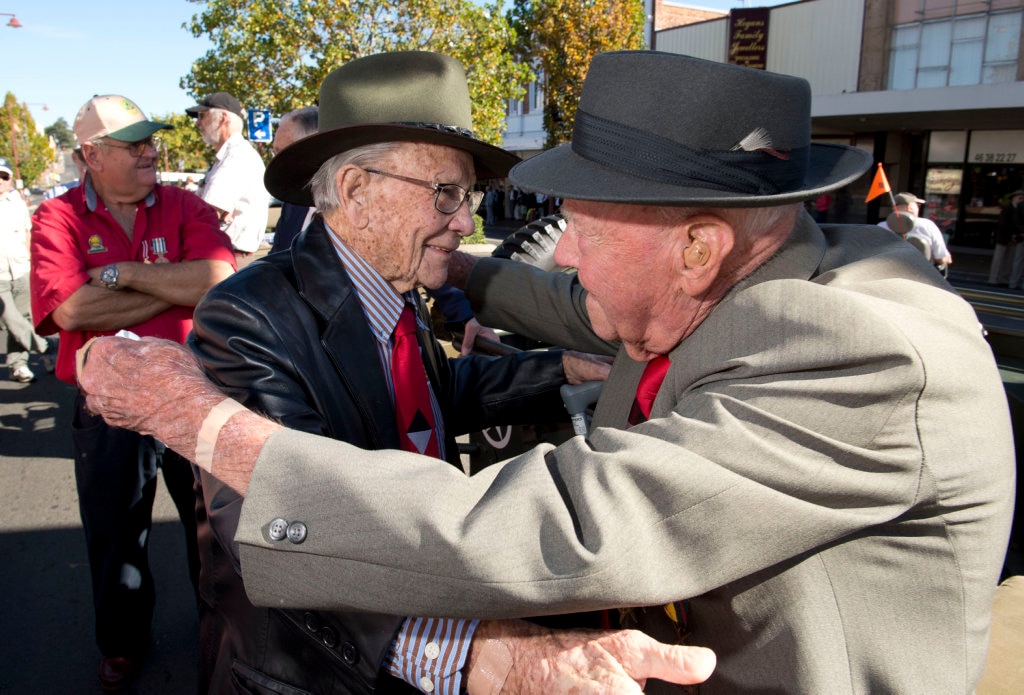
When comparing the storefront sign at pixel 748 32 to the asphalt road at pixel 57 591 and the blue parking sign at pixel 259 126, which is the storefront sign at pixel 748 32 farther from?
the asphalt road at pixel 57 591

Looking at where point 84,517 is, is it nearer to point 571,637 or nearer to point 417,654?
point 417,654

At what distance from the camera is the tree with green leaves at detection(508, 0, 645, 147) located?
72.0ft

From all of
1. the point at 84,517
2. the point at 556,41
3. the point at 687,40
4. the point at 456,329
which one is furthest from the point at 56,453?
the point at 687,40

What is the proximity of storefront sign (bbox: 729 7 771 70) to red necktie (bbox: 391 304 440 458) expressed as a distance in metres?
24.4

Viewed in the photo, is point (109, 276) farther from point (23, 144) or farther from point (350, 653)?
point (23, 144)

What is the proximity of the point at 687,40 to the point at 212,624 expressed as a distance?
27.4 metres

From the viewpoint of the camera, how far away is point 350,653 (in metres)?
1.24

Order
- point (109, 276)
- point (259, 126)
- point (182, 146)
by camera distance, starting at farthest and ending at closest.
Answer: point (182, 146) → point (259, 126) → point (109, 276)

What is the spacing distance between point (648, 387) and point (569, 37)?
2305 cm

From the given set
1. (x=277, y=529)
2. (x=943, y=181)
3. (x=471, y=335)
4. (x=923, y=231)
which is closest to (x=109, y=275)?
(x=471, y=335)

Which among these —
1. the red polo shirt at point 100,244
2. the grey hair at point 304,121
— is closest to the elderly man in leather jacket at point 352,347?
the red polo shirt at point 100,244

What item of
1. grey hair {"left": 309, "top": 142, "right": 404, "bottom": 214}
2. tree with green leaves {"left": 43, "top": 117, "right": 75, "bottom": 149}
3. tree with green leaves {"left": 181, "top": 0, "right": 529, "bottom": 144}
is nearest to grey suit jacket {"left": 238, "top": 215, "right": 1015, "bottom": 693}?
grey hair {"left": 309, "top": 142, "right": 404, "bottom": 214}

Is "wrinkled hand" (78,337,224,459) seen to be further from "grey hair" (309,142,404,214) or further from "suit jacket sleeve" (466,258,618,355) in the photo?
"suit jacket sleeve" (466,258,618,355)

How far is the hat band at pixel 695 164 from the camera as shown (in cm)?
119
